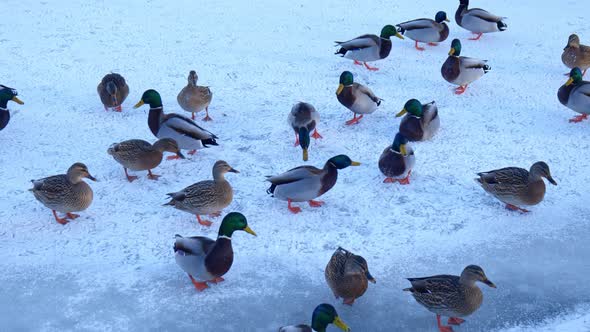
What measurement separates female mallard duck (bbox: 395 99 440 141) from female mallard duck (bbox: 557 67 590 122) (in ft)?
4.85

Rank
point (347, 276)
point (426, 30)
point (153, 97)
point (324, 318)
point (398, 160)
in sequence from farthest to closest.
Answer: point (426, 30) → point (153, 97) → point (398, 160) → point (347, 276) → point (324, 318)

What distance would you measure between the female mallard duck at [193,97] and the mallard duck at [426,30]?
3.22 metres

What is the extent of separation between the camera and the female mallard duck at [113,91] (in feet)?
21.3

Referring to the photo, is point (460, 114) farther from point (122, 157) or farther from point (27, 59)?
point (27, 59)

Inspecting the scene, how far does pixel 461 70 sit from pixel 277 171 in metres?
2.68

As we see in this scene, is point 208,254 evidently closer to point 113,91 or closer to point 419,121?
point 419,121

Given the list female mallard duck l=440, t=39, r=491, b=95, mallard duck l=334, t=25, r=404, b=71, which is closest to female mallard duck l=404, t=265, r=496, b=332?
female mallard duck l=440, t=39, r=491, b=95

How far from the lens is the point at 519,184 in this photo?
195 inches

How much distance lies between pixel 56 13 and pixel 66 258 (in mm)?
6000

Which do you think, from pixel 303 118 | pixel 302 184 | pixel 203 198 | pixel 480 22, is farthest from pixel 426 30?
pixel 203 198

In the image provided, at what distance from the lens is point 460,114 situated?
671 centimetres

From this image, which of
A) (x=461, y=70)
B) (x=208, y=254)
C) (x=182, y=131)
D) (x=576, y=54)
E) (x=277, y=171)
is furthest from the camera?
(x=576, y=54)

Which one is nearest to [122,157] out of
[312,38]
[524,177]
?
[524,177]

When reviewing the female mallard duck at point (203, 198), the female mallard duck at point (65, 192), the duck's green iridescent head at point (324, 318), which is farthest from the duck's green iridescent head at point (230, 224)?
the female mallard duck at point (65, 192)
